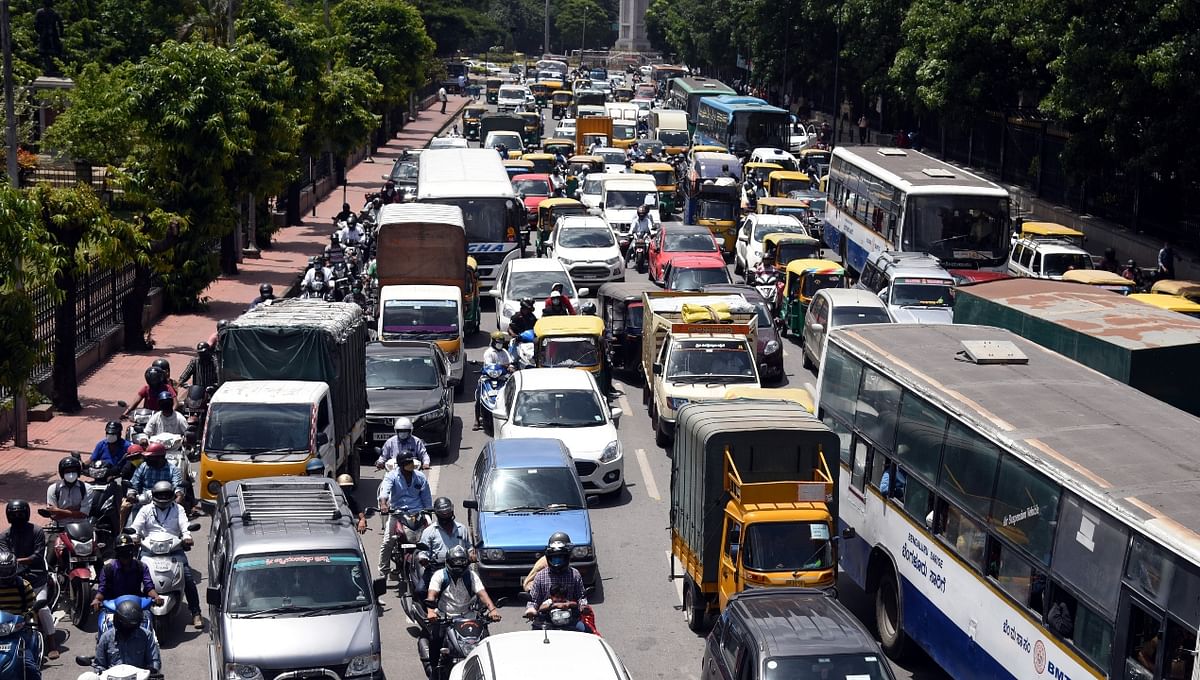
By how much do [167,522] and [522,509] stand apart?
13.4 ft

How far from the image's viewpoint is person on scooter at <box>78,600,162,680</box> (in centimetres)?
1251

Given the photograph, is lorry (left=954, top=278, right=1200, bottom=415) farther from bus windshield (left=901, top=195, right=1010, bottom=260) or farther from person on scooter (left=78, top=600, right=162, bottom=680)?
person on scooter (left=78, top=600, right=162, bottom=680)

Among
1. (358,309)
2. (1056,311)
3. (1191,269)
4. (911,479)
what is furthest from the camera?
(1191,269)

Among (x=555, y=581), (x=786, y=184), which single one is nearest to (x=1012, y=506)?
(x=555, y=581)

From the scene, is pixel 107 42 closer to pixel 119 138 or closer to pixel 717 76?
pixel 119 138

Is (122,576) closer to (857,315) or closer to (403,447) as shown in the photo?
(403,447)

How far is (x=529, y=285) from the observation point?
102 ft

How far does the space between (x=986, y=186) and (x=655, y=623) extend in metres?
20.0

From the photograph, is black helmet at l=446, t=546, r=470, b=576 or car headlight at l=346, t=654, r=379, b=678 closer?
car headlight at l=346, t=654, r=379, b=678

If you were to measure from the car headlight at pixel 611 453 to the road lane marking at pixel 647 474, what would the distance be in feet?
3.49

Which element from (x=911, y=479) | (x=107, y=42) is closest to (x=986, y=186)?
(x=911, y=479)

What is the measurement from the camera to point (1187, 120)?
111 feet

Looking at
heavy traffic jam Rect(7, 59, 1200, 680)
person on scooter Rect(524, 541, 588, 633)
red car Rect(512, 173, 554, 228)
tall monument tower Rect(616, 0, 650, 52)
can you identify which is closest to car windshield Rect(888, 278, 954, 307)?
heavy traffic jam Rect(7, 59, 1200, 680)

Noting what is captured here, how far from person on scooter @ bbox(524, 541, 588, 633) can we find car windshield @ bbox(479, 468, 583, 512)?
3494 mm
